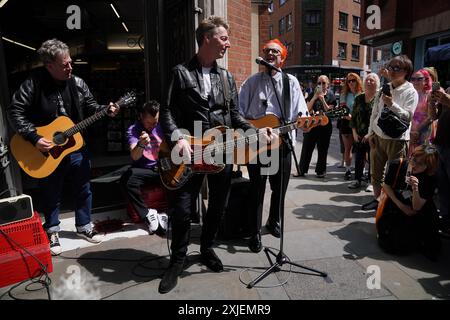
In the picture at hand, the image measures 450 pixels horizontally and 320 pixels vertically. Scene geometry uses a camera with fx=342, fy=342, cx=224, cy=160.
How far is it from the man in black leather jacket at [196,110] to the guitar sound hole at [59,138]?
1231 millimetres

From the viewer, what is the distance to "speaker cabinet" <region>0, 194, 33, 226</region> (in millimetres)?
2820

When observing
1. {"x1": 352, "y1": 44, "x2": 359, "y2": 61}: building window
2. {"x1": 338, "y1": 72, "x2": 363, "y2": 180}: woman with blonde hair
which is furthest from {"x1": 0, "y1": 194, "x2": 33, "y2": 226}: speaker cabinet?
{"x1": 352, "y1": 44, "x2": 359, "y2": 61}: building window

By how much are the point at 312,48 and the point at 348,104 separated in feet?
103

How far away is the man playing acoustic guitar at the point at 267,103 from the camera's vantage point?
11.3ft

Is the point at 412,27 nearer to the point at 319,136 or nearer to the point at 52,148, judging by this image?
the point at 319,136

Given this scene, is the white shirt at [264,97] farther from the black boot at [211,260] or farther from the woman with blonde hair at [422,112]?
the woman with blonde hair at [422,112]

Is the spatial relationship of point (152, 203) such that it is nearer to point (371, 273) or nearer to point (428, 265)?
point (371, 273)

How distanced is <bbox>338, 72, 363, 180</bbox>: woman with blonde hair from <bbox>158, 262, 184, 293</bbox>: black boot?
4308mm

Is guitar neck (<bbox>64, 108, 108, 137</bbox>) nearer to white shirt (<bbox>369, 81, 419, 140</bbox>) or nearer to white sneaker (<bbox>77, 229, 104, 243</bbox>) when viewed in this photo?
white sneaker (<bbox>77, 229, 104, 243</bbox>)

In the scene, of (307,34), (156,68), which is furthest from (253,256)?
(307,34)

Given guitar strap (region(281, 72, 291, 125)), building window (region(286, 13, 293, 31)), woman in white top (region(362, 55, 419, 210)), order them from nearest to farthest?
guitar strap (region(281, 72, 291, 125)) < woman in white top (region(362, 55, 419, 210)) < building window (region(286, 13, 293, 31))

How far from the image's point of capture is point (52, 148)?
334cm

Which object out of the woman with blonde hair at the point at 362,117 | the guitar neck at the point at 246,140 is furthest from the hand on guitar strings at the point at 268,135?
the woman with blonde hair at the point at 362,117

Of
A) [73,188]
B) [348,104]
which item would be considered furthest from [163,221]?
[348,104]
